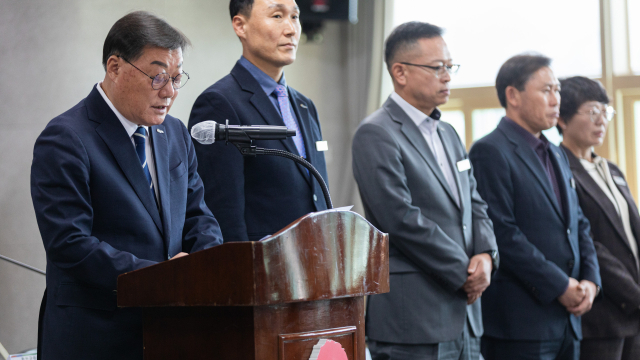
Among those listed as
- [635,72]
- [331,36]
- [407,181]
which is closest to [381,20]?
[331,36]

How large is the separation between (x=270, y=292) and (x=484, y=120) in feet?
13.4

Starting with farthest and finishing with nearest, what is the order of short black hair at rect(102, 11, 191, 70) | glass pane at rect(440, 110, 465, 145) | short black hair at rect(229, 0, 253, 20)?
glass pane at rect(440, 110, 465, 145), short black hair at rect(229, 0, 253, 20), short black hair at rect(102, 11, 191, 70)

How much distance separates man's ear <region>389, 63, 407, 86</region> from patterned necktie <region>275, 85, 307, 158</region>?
0.66 metres

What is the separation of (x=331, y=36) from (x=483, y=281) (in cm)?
313

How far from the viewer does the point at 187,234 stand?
1801 millimetres

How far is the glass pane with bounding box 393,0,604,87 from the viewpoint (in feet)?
15.1

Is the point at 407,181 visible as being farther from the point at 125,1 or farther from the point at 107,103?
the point at 125,1

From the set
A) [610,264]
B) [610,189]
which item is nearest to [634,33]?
[610,189]

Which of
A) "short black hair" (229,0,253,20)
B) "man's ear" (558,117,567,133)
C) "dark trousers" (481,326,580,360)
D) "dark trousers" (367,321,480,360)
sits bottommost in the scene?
"dark trousers" (481,326,580,360)

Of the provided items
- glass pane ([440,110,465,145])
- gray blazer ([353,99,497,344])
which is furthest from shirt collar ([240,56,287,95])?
glass pane ([440,110,465,145])

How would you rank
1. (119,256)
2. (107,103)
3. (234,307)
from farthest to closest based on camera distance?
(107,103) < (119,256) < (234,307)

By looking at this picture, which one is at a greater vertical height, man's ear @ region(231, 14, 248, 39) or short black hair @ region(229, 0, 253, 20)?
short black hair @ region(229, 0, 253, 20)

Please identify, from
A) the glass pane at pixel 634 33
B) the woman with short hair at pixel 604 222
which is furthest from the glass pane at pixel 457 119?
the woman with short hair at pixel 604 222

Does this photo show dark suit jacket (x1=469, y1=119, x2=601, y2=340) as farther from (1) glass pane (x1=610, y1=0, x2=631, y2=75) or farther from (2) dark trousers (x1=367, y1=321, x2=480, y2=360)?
(1) glass pane (x1=610, y1=0, x2=631, y2=75)
